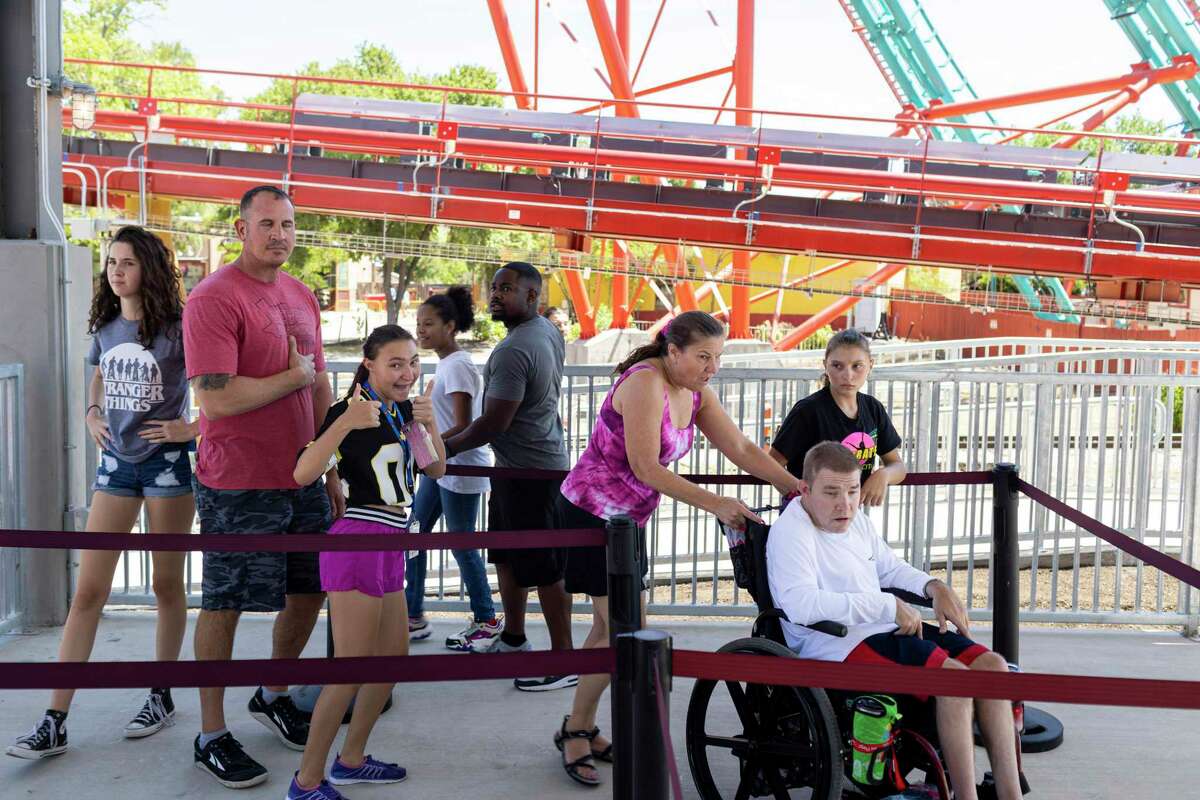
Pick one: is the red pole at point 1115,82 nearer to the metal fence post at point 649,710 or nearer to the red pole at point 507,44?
the red pole at point 507,44

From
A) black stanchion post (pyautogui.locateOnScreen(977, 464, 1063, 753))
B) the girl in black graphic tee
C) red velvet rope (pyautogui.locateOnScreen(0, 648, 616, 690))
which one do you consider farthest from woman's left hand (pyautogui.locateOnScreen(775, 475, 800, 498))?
red velvet rope (pyautogui.locateOnScreen(0, 648, 616, 690))

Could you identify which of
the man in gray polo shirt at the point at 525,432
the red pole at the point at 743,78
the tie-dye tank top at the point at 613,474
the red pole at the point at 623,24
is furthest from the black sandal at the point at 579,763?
the red pole at the point at 623,24

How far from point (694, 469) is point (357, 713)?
2.95 meters

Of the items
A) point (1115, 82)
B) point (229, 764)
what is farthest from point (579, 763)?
point (1115, 82)

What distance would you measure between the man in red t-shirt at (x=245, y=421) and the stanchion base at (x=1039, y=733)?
266cm

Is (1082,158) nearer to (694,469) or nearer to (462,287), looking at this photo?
(694,469)

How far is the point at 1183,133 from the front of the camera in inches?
1132

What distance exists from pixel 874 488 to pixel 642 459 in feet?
3.81

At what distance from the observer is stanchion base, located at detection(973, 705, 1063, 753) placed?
414 centimetres

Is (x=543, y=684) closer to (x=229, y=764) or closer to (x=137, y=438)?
(x=229, y=764)

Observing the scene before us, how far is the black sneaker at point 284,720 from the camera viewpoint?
13.3ft

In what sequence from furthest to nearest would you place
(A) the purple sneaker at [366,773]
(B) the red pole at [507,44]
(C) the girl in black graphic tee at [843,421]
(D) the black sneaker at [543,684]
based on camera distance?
1. (B) the red pole at [507,44]
2. (D) the black sneaker at [543,684]
3. (C) the girl in black graphic tee at [843,421]
4. (A) the purple sneaker at [366,773]

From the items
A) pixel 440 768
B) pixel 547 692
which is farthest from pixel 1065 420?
pixel 440 768

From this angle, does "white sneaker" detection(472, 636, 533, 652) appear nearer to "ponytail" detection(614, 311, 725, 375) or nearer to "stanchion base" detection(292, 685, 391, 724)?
"stanchion base" detection(292, 685, 391, 724)
